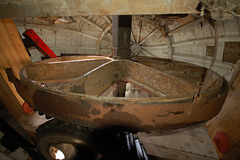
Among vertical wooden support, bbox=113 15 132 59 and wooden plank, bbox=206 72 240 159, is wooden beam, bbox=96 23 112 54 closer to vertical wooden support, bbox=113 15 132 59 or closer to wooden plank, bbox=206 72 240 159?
vertical wooden support, bbox=113 15 132 59

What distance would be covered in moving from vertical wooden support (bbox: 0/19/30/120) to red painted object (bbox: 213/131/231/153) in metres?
4.22

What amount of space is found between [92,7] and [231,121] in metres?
2.98

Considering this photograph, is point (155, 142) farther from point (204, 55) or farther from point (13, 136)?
point (204, 55)

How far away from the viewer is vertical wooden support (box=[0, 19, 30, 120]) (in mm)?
2428

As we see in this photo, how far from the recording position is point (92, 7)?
4.47 feet

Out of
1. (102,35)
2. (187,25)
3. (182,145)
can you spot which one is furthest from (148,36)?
(182,145)

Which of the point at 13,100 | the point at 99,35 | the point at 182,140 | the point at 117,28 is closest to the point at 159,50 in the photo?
the point at 99,35

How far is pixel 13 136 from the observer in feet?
8.16

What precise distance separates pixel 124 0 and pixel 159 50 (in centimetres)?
607

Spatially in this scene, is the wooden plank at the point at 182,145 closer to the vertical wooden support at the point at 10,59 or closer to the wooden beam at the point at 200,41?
the vertical wooden support at the point at 10,59

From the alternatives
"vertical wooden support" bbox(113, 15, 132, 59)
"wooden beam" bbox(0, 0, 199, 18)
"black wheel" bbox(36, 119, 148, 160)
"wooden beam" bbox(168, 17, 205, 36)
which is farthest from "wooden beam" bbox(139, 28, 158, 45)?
"black wheel" bbox(36, 119, 148, 160)

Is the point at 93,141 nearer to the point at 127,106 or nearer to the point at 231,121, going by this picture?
the point at 127,106

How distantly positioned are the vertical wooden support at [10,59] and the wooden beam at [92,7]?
3.74ft

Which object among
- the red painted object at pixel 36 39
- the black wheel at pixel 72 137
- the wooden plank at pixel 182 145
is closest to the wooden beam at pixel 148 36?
the red painted object at pixel 36 39
